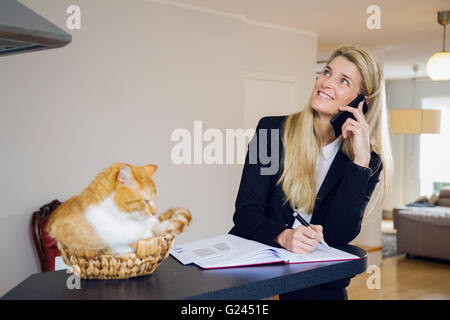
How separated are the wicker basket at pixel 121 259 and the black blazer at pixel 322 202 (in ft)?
1.62

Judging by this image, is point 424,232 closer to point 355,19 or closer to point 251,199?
point 355,19

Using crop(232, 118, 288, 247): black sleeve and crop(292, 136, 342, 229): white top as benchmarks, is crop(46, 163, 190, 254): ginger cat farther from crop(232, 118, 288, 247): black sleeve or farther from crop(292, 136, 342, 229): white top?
crop(292, 136, 342, 229): white top

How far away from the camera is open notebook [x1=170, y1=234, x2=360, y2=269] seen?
1222mm

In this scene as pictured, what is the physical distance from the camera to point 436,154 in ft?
29.3

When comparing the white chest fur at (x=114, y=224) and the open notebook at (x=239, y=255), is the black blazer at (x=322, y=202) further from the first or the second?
the white chest fur at (x=114, y=224)

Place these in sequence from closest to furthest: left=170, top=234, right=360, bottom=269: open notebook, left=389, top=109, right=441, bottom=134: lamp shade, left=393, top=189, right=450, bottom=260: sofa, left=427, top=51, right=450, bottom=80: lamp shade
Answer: left=170, top=234, right=360, bottom=269: open notebook
left=427, top=51, right=450, bottom=80: lamp shade
left=393, top=189, right=450, bottom=260: sofa
left=389, top=109, right=441, bottom=134: lamp shade

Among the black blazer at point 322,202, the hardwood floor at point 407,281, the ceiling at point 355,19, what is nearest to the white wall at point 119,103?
the ceiling at point 355,19

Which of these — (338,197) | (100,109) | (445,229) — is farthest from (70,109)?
(445,229)

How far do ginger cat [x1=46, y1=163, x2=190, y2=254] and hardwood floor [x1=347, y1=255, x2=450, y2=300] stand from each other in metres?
3.57

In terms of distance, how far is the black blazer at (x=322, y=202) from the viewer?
5.08 ft

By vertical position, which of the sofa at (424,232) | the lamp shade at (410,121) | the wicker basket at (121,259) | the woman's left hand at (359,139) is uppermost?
the lamp shade at (410,121)

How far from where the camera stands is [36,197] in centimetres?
325

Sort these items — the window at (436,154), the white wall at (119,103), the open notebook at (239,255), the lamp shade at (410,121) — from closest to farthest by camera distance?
the open notebook at (239,255), the white wall at (119,103), the lamp shade at (410,121), the window at (436,154)

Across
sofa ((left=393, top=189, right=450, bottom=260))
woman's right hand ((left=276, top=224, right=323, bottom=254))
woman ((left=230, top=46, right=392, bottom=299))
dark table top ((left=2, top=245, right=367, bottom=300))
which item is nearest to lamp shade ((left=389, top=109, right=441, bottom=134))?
sofa ((left=393, top=189, right=450, bottom=260))
